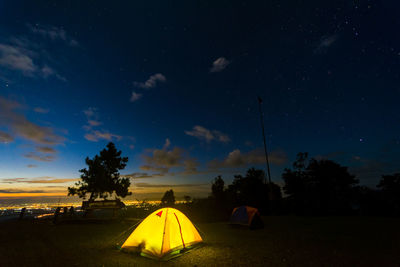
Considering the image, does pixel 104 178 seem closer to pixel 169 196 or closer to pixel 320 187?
pixel 320 187

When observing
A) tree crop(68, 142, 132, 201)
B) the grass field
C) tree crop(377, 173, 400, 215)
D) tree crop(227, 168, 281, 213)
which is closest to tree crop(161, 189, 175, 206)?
tree crop(227, 168, 281, 213)

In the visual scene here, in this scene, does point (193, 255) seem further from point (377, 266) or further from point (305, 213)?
point (305, 213)

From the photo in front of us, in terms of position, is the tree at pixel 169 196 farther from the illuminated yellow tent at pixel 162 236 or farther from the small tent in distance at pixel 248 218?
the illuminated yellow tent at pixel 162 236

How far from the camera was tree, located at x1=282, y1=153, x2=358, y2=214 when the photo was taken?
27.6 metres

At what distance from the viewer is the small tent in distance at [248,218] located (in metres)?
13.8

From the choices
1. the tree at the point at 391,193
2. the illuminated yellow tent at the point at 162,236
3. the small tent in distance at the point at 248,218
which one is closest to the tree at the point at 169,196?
the tree at the point at 391,193

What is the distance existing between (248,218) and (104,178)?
71.3ft

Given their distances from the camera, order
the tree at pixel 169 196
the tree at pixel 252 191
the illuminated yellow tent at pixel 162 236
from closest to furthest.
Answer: the illuminated yellow tent at pixel 162 236 < the tree at pixel 252 191 < the tree at pixel 169 196

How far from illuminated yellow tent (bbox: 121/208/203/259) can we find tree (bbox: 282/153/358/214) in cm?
2624

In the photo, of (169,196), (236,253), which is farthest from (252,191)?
(169,196)

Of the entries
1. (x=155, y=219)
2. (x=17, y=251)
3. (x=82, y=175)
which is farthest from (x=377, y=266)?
(x=82, y=175)

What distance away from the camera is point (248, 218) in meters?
13.9

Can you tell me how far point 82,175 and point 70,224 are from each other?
11.1 m

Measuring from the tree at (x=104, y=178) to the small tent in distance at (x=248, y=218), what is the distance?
2018 cm
